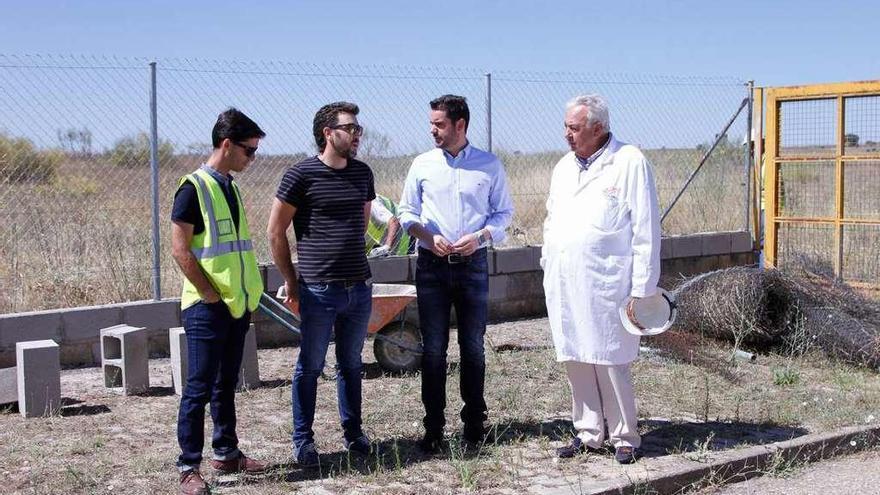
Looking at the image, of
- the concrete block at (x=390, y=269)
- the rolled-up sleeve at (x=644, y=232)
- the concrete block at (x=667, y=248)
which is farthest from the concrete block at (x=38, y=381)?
the concrete block at (x=667, y=248)

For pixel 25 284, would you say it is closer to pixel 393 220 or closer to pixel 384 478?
pixel 393 220

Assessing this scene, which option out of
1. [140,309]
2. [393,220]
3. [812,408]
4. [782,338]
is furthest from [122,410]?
[782,338]

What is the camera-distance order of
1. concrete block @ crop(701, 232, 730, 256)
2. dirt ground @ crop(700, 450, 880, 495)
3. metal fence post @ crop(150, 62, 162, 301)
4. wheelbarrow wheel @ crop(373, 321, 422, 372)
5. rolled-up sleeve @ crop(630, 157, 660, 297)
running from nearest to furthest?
1. rolled-up sleeve @ crop(630, 157, 660, 297)
2. dirt ground @ crop(700, 450, 880, 495)
3. wheelbarrow wheel @ crop(373, 321, 422, 372)
4. metal fence post @ crop(150, 62, 162, 301)
5. concrete block @ crop(701, 232, 730, 256)

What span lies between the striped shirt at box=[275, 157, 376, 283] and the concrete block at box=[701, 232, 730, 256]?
780 cm

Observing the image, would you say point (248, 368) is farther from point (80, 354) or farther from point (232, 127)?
point (232, 127)

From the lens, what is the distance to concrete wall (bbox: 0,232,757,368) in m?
8.52

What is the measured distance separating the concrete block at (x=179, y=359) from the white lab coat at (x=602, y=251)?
2.88 metres

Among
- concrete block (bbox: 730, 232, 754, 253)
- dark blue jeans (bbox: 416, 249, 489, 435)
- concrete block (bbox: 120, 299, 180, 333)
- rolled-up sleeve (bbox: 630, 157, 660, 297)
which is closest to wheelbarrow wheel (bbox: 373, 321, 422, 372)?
concrete block (bbox: 120, 299, 180, 333)

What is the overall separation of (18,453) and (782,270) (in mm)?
6641

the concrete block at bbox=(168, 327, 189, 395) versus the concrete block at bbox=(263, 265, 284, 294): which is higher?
the concrete block at bbox=(263, 265, 284, 294)

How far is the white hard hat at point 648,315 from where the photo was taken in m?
5.81

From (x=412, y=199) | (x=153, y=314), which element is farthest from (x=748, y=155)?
(x=412, y=199)

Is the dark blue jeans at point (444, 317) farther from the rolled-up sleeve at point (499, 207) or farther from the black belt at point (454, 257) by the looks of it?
the rolled-up sleeve at point (499, 207)

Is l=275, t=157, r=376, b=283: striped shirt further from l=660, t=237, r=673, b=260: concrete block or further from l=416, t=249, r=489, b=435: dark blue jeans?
l=660, t=237, r=673, b=260: concrete block
